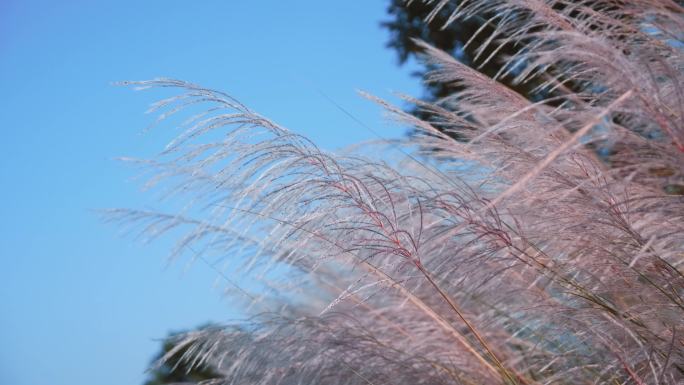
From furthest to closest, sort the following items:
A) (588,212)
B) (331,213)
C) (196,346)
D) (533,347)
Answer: (196,346)
(533,347)
(331,213)
(588,212)

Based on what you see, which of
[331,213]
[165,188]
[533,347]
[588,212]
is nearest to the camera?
[588,212]

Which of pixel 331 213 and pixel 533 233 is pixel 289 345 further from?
pixel 533 233

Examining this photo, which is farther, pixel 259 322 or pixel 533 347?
pixel 259 322

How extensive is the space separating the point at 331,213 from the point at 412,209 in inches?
7.4

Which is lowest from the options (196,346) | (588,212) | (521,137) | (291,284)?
(196,346)

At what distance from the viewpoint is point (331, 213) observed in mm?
2000

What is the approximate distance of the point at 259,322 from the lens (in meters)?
2.62

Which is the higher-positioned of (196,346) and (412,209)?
(412,209)

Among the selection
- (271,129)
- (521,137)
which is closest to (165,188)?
(271,129)

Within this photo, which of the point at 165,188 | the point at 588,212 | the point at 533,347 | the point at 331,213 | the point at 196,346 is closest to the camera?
the point at 588,212

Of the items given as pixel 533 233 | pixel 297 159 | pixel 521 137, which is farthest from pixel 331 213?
pixel 521 137

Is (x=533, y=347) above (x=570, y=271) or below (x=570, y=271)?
below

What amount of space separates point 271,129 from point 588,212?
726 mm

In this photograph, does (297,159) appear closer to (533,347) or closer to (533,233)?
(533,233)
